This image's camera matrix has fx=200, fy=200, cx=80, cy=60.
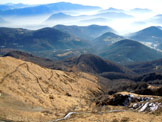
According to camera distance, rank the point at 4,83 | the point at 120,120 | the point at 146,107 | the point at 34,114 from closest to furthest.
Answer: the point at 120,120 < the point at 34,114 < the point at 146,107 < the point at 4,83

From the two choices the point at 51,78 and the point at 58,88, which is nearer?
the point at 58,88

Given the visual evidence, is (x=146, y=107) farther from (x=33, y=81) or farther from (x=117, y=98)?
(x=33, y=81)

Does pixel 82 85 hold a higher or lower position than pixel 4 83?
lower

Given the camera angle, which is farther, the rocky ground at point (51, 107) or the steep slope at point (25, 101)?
the steep slope at point (25, 101)

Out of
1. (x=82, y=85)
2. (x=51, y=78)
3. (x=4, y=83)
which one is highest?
(x=4, y=83)

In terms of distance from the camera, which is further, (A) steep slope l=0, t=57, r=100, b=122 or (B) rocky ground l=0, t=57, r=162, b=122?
(A) steep slope l=0, t=57, r=100, b=122

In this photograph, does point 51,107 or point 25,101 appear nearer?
point 25,101

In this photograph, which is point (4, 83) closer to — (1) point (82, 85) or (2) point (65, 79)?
(2) point (65, 79)

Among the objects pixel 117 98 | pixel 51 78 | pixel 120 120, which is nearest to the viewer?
pixel 120 120

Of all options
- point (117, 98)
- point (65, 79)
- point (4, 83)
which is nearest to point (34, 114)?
point (4, 83)

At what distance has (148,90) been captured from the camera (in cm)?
9175

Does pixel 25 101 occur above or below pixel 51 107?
above

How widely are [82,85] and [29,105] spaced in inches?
2792

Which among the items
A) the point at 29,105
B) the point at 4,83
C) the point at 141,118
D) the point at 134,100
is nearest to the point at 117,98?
the point at 134,100
